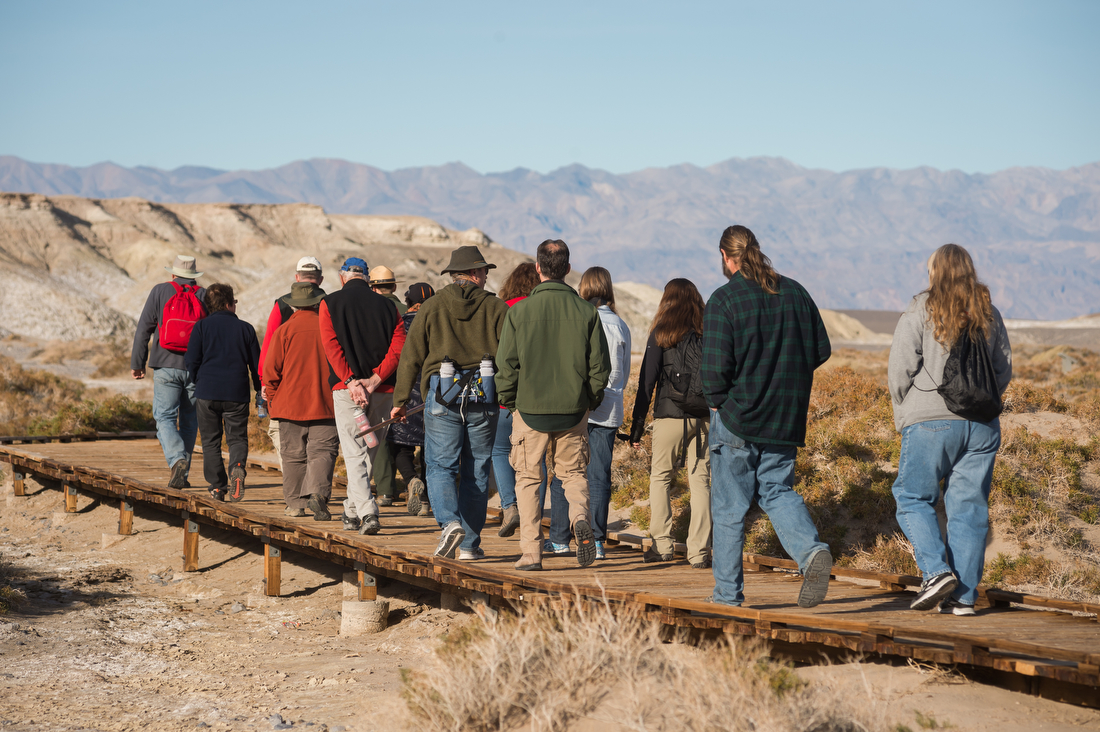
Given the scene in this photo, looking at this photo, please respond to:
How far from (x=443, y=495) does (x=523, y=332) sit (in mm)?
1369

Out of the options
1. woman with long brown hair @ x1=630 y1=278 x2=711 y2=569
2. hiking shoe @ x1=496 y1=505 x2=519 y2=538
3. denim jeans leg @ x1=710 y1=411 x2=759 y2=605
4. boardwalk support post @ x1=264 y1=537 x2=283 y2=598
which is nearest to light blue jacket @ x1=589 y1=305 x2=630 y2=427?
woman with long brown hair @ x1=630 y1=278 x2=711 y2=569

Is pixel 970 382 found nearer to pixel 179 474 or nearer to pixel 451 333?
pixel 451 333

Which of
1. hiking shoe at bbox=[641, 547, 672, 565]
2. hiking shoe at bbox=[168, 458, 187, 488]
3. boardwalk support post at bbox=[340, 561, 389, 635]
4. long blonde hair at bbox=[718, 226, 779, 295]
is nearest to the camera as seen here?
long blonde hair at bbox=[718, 226, 779, 295]

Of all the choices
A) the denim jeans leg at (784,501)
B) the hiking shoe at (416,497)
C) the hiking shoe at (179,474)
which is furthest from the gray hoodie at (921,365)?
the hiking shoe at (179,474)

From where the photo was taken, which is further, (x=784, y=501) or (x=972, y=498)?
(x=972, y=498)

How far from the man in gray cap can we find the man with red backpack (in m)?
3.71

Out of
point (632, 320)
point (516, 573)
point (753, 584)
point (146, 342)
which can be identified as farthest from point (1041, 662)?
point (632, 320)

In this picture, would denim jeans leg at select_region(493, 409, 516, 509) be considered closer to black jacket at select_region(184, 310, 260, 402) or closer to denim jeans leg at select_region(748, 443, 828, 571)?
black jacket at select_region(184, 310, 260, 402)

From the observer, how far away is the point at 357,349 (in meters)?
7.27

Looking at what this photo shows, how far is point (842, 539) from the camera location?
927 cm

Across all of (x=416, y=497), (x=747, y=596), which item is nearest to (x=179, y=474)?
(x=416, y=497)

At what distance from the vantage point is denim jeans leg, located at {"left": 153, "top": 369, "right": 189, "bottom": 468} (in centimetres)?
930

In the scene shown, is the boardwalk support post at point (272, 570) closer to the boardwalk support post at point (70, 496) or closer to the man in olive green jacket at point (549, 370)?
the man in olive green jacket at point (549, 370)

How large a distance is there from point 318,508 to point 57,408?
15414 millimetres
